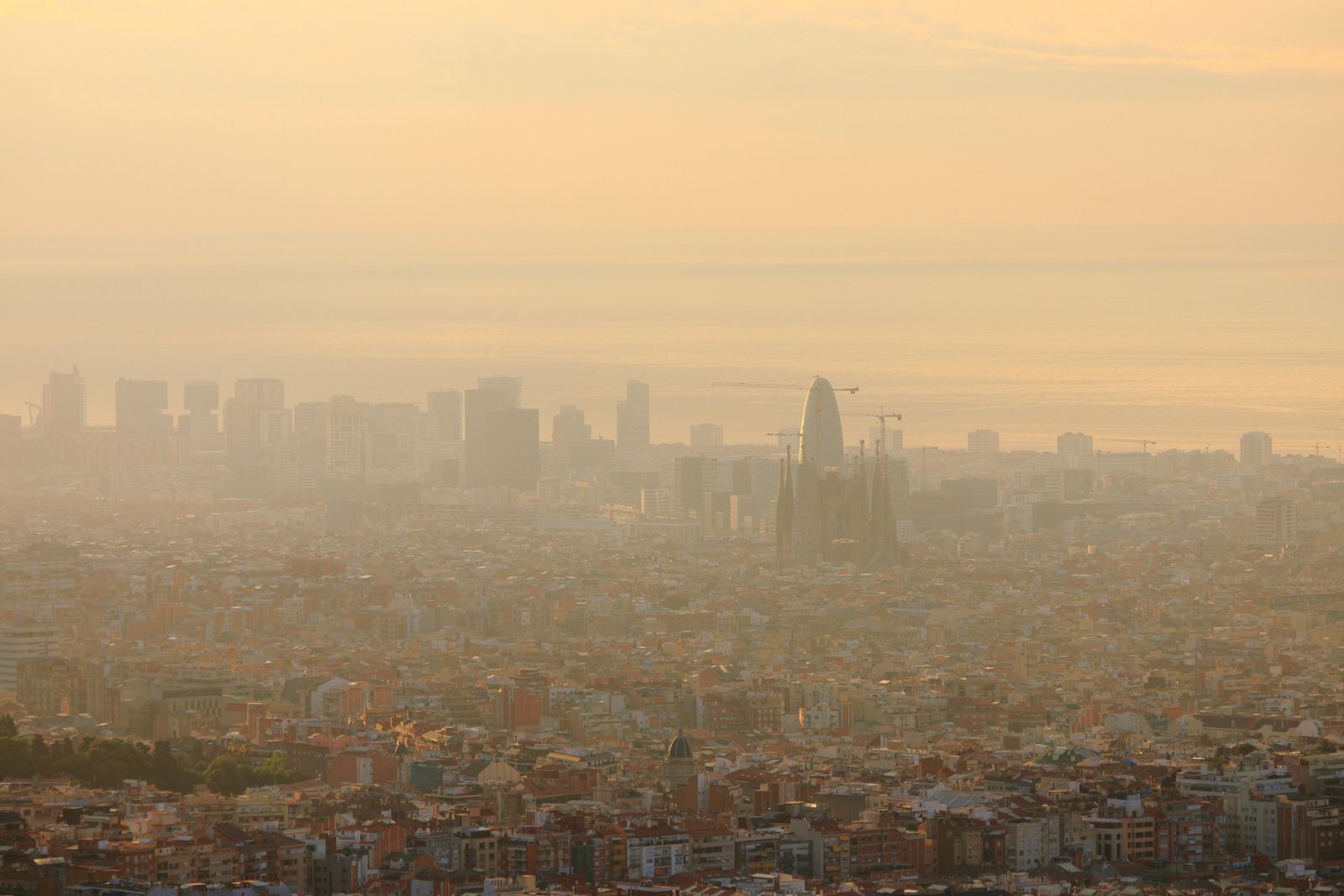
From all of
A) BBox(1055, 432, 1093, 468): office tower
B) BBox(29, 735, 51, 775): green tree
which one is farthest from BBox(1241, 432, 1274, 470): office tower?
BBox(29, 735, 51, 775): green tree

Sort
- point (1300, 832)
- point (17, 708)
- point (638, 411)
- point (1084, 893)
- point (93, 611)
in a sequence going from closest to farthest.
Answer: point (1084, 893) → point (1300, 832) → point (17, 708) → point (93, 611) → point (638, 411)

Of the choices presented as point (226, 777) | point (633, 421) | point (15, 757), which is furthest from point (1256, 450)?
point (15, 757)

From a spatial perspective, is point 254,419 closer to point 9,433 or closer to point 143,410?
point 143,410

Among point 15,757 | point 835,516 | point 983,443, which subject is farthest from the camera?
point 983,443

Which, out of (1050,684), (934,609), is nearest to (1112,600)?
(934,609)

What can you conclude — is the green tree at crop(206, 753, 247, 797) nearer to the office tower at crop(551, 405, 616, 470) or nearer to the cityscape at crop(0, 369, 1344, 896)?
the cityscape at crop(0, 369, 1344, 896)

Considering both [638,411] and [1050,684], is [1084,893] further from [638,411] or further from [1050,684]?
[638,411]

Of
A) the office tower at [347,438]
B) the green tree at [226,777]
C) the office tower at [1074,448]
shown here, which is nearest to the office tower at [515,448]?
the office tower at [347,438]
